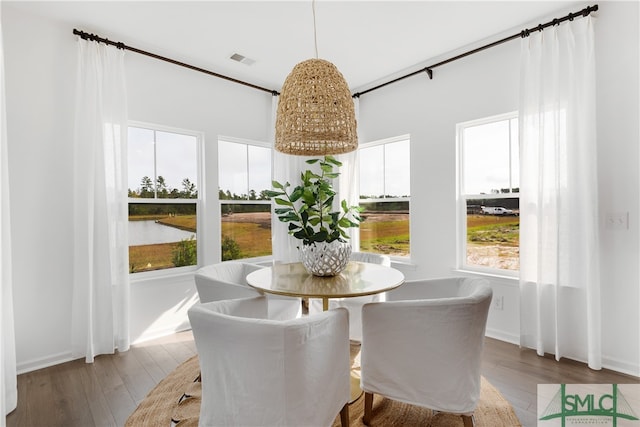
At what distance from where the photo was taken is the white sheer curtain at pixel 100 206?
268 cm

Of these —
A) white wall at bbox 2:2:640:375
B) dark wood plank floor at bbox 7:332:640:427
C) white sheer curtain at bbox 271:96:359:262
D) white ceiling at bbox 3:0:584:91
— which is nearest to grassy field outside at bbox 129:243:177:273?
white wall at bbox 2:2:640:375

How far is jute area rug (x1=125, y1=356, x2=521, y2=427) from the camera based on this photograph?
72.6 inches

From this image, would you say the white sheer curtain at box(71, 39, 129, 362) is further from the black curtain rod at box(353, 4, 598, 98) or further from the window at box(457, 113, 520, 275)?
the window at box(457, 113, 520, 275)

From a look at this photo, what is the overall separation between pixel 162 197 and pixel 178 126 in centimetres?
74

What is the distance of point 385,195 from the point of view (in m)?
4.13

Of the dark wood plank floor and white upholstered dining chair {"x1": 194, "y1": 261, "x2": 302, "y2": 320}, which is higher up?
white upholstered dining chair {"x1": 194, "y1": 261, "x2": 302, "y2": 320}

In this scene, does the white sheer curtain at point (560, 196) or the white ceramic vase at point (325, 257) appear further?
the white sheer curtain at point (560, 196)

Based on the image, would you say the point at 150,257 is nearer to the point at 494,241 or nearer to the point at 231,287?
the point at 231,287

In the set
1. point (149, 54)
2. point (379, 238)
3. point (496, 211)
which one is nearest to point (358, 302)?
point (379, 238)

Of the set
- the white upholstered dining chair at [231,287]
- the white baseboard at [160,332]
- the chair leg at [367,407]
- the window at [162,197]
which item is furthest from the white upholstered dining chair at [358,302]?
the window at [162,197]

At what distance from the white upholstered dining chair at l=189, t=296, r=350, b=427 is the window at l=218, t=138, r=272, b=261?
8.24 ft

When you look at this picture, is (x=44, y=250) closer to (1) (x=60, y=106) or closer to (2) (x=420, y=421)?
(1) (x=60, y=106)

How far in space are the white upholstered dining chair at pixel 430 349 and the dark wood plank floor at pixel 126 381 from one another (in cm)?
68
